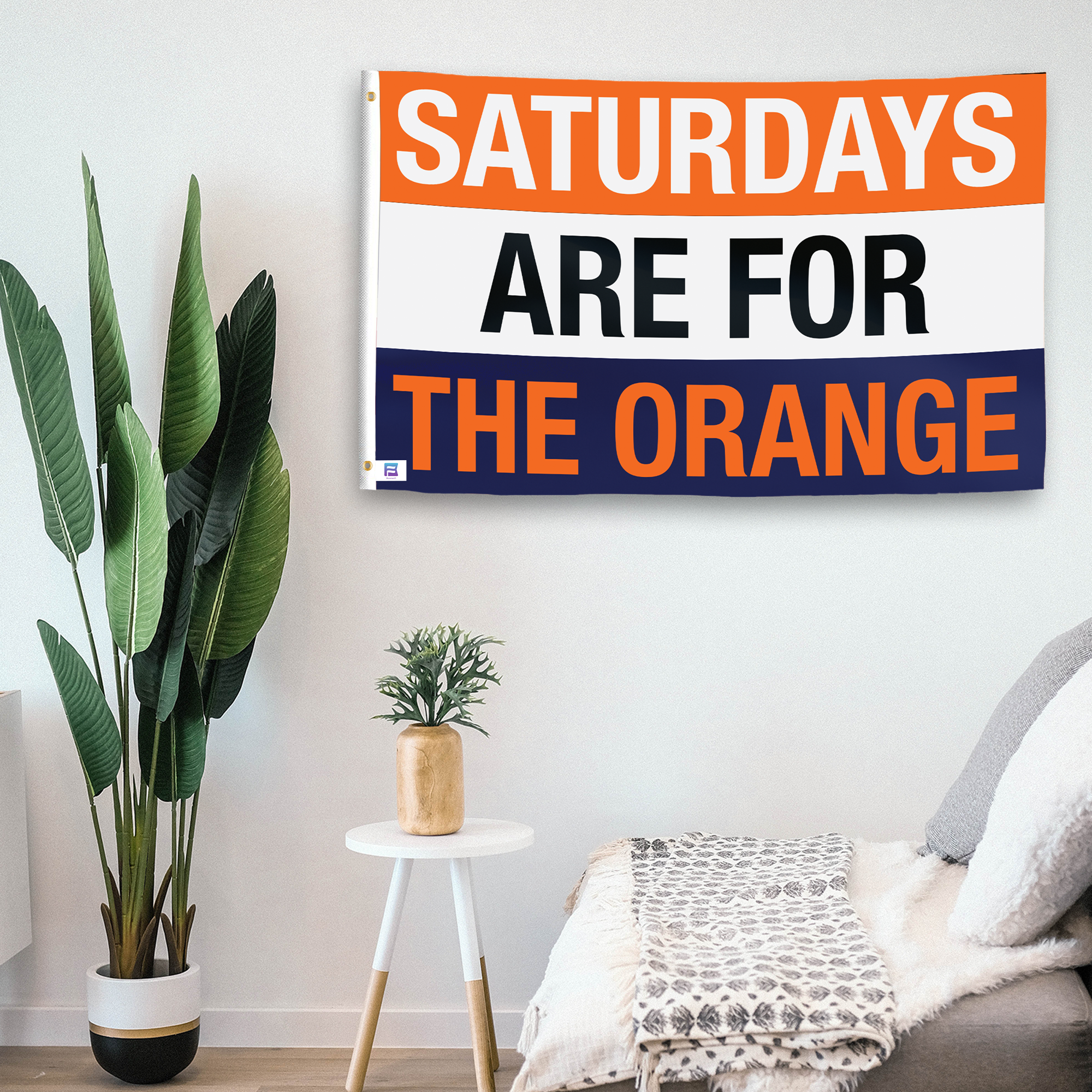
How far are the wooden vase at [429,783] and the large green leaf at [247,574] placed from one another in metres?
0.40

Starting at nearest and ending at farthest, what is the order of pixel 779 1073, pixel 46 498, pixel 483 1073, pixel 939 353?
pixel 779 1073 < pixel 483 1073 < pixel 46 498 < pixel 939 353

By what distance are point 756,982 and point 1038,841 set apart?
371 mm

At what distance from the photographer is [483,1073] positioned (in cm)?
177

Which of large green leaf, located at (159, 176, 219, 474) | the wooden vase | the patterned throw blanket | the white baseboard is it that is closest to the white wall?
the white baseboard

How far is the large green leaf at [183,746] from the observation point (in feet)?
6.52

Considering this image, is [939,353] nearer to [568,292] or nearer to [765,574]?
[765,574]

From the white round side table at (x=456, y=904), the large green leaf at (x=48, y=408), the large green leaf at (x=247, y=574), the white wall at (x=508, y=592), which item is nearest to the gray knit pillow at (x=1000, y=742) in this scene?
the white wall at (x=508, y=592)

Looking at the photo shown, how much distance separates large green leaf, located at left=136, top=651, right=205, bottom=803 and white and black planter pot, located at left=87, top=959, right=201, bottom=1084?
33cm

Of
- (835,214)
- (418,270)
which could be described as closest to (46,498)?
(418,270)

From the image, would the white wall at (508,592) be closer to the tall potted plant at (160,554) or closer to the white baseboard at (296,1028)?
the white baseboard at (296,1028)

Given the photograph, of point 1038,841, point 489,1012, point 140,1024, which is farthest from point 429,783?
point 1038,841

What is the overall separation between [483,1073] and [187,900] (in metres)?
0.75

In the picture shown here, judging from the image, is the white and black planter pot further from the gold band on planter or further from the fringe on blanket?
the fringe on blanket

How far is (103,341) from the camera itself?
6.42ft
